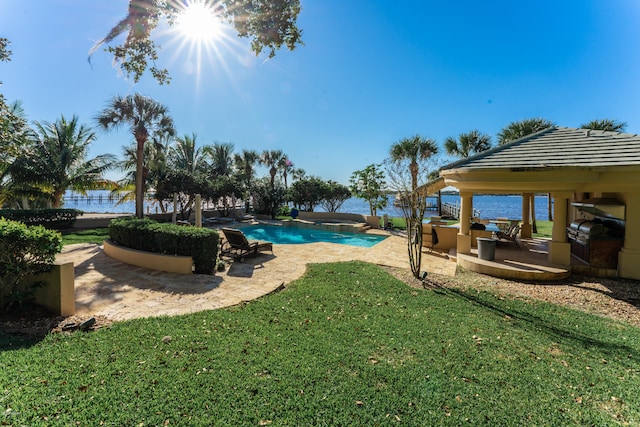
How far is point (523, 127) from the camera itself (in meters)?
21.4

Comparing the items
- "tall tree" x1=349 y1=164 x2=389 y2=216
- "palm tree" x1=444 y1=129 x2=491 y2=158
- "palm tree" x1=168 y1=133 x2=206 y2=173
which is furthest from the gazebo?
"palm tree" x1=168 y1=133 x2=206 y2=173

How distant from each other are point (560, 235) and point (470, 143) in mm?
17607

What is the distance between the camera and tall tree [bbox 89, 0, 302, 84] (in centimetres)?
694

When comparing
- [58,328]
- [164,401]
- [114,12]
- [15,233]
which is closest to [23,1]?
[114,12]

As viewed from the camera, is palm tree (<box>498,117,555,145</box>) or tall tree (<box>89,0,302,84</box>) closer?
tall tree (<box>89,0,302,84</box>)

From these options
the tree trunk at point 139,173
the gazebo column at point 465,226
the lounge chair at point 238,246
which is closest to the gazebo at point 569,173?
the gazebo column at point 465,226

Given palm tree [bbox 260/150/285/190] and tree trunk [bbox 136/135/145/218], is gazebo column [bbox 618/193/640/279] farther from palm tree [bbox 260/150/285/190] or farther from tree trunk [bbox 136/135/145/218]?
palm tree [bbox 260/150/285/190]

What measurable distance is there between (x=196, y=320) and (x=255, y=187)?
25511mm

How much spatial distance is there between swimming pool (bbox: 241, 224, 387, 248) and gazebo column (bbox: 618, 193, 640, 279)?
10.6 m

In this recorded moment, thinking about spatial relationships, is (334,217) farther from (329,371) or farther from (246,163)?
(329,371)

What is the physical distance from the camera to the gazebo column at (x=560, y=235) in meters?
9.12

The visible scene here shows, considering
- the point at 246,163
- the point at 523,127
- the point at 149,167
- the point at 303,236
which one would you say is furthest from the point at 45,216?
the point at 523,127

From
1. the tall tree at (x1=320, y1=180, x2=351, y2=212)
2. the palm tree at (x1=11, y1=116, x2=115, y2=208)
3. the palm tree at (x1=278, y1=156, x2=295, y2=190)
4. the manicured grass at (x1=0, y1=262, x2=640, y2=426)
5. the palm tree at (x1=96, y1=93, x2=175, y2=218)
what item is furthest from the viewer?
the palm tree at (x1=278, y1=156, x2=295, y2=190)

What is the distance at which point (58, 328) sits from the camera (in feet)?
14.8
